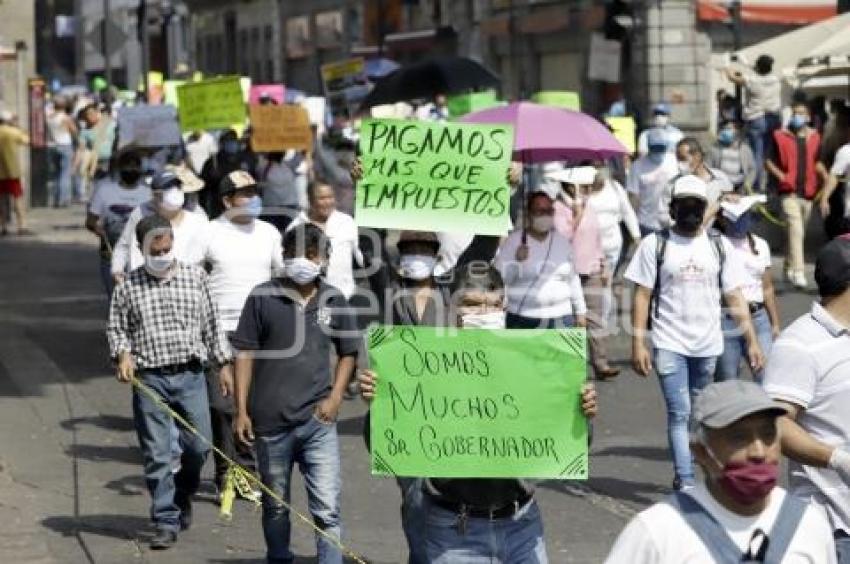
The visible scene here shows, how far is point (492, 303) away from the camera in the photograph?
23.7 ft

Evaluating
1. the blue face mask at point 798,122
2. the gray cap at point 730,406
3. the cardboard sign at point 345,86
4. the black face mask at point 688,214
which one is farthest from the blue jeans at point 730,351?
the cardboard sign at point 345,86

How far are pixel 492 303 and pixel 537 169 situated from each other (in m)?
18.4

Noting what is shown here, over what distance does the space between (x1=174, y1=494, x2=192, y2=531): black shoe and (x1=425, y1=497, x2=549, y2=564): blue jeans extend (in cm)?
386

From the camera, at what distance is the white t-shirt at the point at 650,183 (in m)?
19.6

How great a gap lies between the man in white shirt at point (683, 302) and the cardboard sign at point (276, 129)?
35.9 feet

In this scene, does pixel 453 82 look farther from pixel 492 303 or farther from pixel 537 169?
pixel 492 303

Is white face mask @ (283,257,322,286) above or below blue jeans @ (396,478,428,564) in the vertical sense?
above

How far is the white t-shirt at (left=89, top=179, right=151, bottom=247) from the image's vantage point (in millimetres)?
15008

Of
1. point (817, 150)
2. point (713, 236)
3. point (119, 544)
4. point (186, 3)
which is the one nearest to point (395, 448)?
point (119, 544)

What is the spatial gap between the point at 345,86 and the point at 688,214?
18440mm

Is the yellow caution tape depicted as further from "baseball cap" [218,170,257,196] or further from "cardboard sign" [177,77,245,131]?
"cardboard sign" [177,77,245,131]

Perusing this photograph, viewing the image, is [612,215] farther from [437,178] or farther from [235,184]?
[437,178]

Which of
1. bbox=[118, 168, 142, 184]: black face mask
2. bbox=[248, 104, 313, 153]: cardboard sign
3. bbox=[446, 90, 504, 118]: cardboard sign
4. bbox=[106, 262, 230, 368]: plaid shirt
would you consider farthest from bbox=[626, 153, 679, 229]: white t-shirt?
bbox=[106, 262, 230, 368]: plaid shirt

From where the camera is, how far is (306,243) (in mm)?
9109
